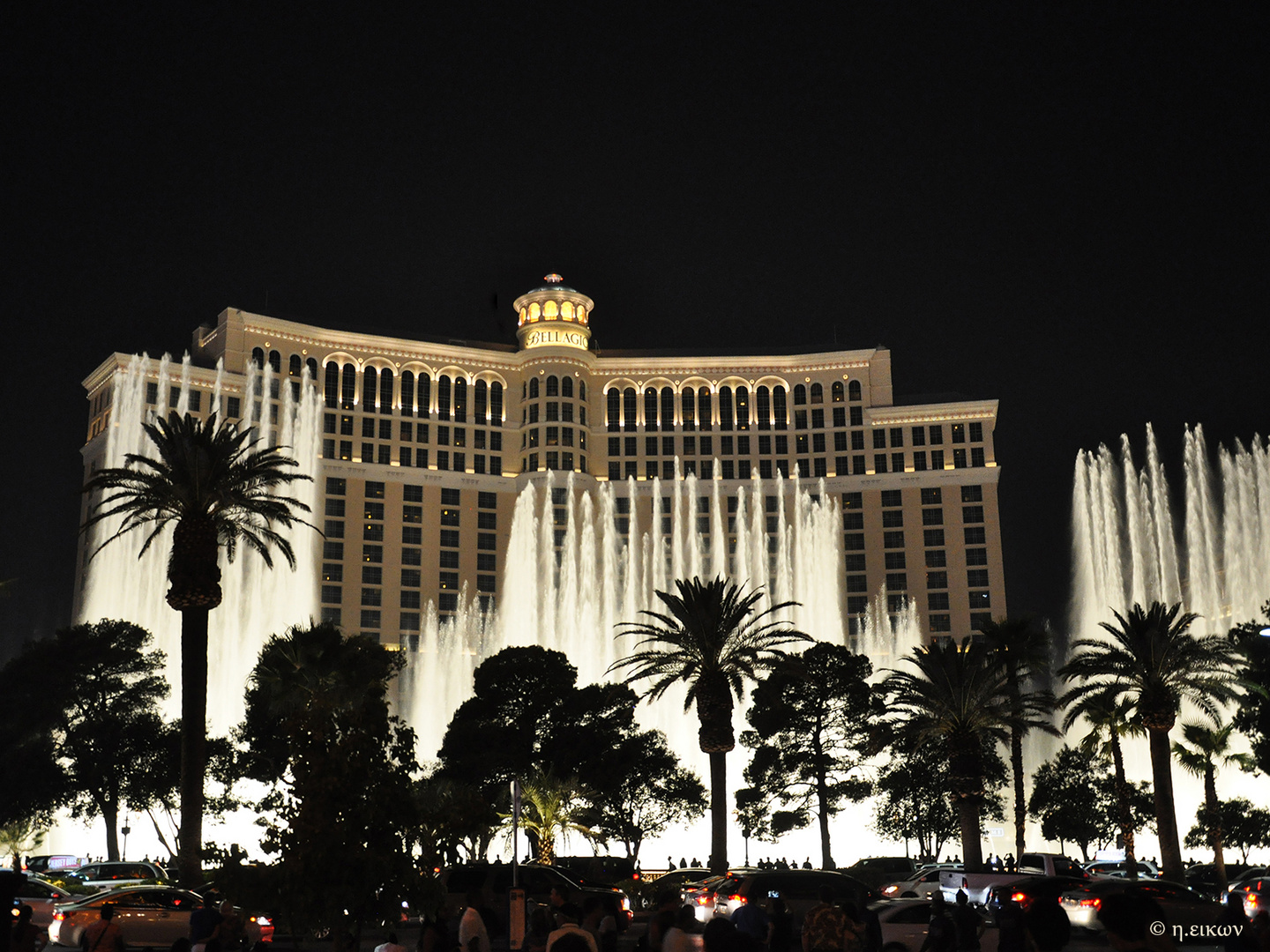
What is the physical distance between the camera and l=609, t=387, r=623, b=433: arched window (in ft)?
387

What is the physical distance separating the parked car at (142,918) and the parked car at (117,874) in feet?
28.7

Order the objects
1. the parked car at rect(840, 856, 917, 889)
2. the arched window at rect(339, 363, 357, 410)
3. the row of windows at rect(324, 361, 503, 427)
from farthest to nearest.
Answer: the row of windows at rect(324, 361, 503, 427) < the arched window at rect(339, 363, 357, 410) < the parked car at rect(840, 856, 917, 889)

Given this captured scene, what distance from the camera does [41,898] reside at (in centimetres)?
2822

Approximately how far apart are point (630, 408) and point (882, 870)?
72473 millimetres

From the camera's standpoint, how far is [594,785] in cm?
5194

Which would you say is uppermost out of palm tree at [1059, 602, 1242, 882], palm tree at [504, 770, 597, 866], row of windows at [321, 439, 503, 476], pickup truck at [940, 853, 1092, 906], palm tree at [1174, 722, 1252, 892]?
row of windows at [321, 439, 503, 476]

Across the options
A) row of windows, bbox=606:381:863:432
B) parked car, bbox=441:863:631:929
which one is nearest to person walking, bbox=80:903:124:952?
parked car, bbox=441:863:631:929

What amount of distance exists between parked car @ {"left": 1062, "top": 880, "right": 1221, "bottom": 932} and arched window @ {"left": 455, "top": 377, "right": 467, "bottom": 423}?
304ft

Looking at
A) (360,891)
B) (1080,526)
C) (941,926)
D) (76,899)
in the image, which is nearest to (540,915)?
(360,891)

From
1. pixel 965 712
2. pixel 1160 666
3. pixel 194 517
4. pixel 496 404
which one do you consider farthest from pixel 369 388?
pixel 1160 666

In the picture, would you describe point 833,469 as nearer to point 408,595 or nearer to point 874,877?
point 408,595

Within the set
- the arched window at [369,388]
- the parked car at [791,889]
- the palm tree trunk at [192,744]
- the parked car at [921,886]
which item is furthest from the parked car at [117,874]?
the arched window at [369,388]

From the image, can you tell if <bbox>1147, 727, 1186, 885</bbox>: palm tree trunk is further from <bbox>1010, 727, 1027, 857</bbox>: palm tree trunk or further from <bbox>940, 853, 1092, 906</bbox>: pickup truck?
<bbox>940, 853, 1092, 906</bbox>: pickup truck

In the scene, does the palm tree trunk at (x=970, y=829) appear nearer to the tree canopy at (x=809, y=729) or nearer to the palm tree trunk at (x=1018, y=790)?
the palm tree trunk at (x=1018, y=790)
